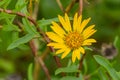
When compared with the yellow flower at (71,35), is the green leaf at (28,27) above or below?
above

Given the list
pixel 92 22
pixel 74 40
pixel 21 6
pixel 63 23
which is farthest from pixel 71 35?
pixel 92 22

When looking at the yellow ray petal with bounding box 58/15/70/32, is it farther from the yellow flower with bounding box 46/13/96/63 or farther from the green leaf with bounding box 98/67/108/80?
the green leaf with bounding box 98/67/108/80

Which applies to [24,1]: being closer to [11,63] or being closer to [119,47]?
[119,47]

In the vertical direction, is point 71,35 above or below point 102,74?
above

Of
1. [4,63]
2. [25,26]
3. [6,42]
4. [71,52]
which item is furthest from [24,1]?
[4,63]

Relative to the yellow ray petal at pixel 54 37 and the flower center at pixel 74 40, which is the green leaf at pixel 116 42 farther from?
the yellow ray petal at pixel 54 37

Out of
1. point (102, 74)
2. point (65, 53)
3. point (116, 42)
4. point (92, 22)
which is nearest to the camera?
point (65, 53)

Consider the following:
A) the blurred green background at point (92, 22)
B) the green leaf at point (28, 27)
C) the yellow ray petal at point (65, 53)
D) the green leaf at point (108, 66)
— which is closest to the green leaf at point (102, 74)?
the green leaf at point (108, 66)

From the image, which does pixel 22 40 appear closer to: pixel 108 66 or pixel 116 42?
pixel 108 66
